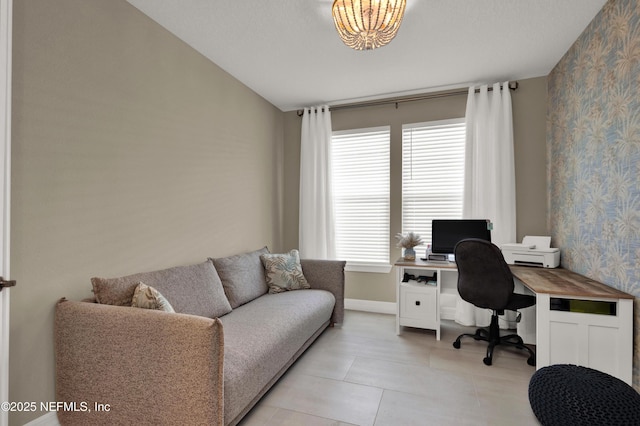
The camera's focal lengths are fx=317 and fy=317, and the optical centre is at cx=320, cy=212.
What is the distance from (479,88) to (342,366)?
3176mm

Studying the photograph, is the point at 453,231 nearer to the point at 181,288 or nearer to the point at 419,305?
the point at 419,305

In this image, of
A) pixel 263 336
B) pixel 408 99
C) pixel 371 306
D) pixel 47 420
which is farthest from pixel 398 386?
pixel 408 99

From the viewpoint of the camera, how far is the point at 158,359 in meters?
1.47

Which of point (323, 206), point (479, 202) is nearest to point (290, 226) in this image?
point (323, 206)

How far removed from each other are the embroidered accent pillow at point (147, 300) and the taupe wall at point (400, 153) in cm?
263

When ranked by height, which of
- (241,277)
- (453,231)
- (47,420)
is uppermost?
(453,231)

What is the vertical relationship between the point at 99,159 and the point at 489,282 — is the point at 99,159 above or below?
above

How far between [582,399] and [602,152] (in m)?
1.69

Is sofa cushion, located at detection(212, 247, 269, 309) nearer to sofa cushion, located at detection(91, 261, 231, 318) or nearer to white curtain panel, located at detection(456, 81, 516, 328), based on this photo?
sofa cushion, located at detection(91, 261, 231, 318)

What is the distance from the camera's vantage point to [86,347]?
5.29 feet

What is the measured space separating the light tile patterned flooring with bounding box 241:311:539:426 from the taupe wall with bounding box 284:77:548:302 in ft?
3.33

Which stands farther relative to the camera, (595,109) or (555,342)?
(595,109)

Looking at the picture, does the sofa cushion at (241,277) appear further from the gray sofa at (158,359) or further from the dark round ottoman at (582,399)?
the dark round ottoman at (582,399)

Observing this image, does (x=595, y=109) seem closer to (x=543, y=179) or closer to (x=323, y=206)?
(x=543, y=179)
